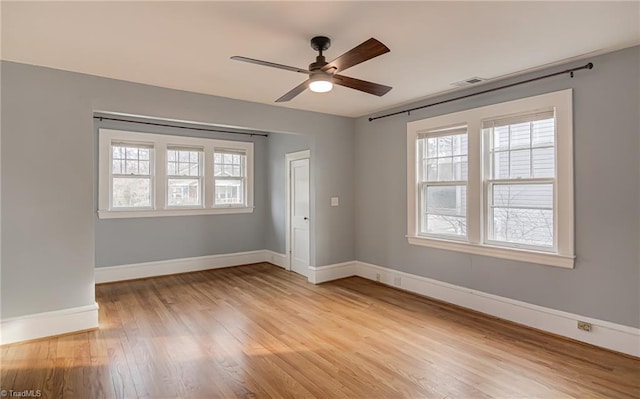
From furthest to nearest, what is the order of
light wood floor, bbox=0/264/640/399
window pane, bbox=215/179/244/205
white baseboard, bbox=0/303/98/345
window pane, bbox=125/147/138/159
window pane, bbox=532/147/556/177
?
window pane, bbox=215/179/244/205, window pane, bbox=125/147/138/159, window pane, bbox=532/147/556/177, white baseboard, bbox=0/303/98/345, light wood floor, bbox=0/264/640/399

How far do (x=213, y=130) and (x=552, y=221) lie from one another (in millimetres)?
5216

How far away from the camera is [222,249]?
6336 millimetres

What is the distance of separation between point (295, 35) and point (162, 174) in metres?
3.97

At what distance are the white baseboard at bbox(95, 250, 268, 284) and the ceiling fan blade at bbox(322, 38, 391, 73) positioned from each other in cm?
456

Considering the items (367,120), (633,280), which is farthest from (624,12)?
(367,120)

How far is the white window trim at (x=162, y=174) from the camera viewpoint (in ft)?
17.1

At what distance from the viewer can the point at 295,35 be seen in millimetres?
2639

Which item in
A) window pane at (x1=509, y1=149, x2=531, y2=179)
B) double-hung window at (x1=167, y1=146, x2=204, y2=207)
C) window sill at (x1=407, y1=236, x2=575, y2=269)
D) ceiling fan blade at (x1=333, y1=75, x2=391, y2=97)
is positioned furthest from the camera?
double-hung window at (x1=167, y1=146, x2=204, y2=207)

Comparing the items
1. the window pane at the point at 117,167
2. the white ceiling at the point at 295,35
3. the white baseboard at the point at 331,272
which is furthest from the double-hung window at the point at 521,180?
the window pane at the point at 117,167

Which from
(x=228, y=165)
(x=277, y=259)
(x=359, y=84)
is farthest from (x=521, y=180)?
(x=228, y=165)

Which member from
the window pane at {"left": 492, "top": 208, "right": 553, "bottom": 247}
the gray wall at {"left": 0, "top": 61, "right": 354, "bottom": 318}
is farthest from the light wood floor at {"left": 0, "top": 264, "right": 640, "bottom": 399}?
the window pane at {"left": 492, "top": 208, "right": 553, "bottom": 247}

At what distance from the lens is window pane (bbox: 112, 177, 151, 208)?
17.7 feet

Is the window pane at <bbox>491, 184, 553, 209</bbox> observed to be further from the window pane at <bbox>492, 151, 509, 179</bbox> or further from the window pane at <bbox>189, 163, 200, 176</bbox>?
the window pane at <bbox>189, 163, 200, 176</bbox>

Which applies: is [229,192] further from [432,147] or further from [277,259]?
[432,147]
